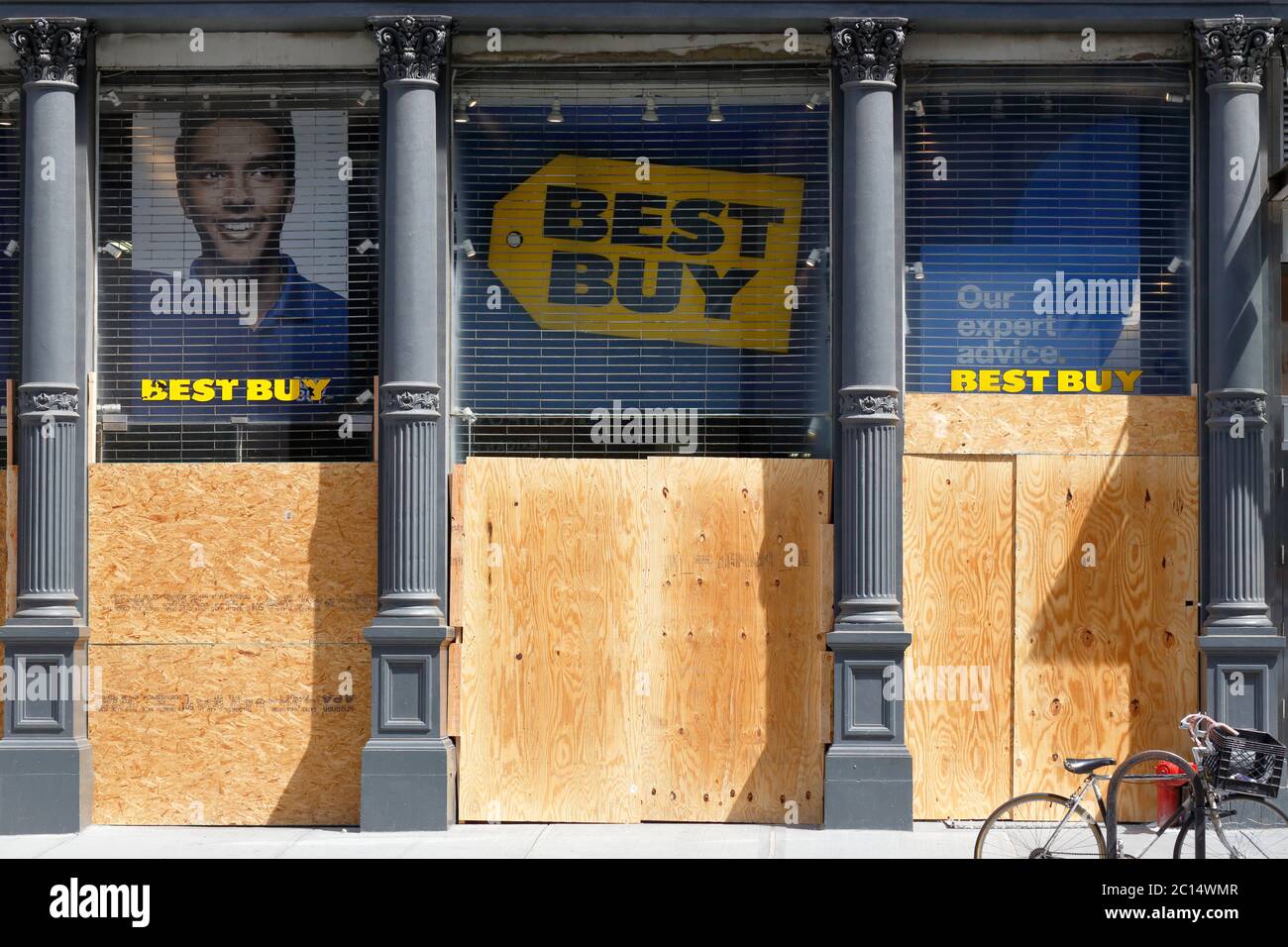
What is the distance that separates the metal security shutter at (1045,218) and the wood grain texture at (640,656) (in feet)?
6.11

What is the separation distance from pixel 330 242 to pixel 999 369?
5.29 metres

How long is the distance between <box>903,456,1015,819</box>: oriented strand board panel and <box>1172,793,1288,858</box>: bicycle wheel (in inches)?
114

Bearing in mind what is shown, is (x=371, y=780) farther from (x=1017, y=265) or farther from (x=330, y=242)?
(x=1017, y=265)

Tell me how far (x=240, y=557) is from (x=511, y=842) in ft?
9.88

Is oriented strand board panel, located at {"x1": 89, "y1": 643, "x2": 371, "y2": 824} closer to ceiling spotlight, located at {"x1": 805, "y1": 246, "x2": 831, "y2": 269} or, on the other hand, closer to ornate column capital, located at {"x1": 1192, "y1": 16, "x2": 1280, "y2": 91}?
ceiling spotlight, located at {"x1": 805, "y1": 246, "x2": 831, "y2": 269}

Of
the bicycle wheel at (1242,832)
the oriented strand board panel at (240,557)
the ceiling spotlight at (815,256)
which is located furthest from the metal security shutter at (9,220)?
the bicycle wheel at (1242,832)

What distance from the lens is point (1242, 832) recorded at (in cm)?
930

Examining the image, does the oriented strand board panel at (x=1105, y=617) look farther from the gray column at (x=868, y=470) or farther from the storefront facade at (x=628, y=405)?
the gray column at (x=868, y=470)

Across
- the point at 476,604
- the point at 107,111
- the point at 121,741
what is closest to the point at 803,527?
the point at 476,604

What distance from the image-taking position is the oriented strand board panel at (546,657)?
12391mm

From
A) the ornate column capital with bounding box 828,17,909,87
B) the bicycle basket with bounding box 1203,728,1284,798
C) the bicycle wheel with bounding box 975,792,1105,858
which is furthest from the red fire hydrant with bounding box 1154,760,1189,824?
the ornate column capital with bounding box 828,17,909,87

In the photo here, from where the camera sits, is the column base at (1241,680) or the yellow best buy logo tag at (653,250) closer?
the column base at (1241,680)

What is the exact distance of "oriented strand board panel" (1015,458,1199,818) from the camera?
1235 centimetres

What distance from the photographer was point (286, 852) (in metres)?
11.5
